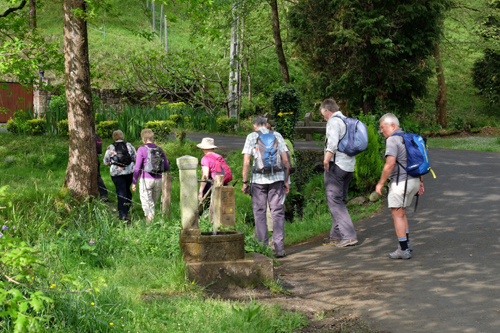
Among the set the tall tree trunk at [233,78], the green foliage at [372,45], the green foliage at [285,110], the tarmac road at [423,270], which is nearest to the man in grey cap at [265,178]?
the tarmac road at [423,270]

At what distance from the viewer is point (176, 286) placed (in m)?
5.30

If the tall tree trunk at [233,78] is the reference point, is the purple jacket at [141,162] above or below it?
below

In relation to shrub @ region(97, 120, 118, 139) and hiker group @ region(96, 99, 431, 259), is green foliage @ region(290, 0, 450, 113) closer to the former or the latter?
shrub @ region(97, 120, 118, 139)

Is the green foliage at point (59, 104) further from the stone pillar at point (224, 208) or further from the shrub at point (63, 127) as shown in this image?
the stone pillar at point (224, 208)

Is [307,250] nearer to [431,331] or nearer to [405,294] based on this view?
[405,294]

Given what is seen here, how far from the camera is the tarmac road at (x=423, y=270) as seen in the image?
15.3 ft

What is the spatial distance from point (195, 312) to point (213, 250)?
1.17 meters

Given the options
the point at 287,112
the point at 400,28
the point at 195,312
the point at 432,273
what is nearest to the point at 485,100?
the point at 400,28

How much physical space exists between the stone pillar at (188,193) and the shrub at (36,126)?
12.0m

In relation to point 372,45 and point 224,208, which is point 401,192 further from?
point 372,45

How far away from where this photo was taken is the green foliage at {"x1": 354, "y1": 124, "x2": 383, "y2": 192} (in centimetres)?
1079

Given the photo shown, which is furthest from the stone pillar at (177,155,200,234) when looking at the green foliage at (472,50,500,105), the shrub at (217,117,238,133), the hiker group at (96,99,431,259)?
the green foliage at (472,50,500,105)

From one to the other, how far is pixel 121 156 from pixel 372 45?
16.4 metres

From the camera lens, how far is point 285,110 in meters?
14.3
